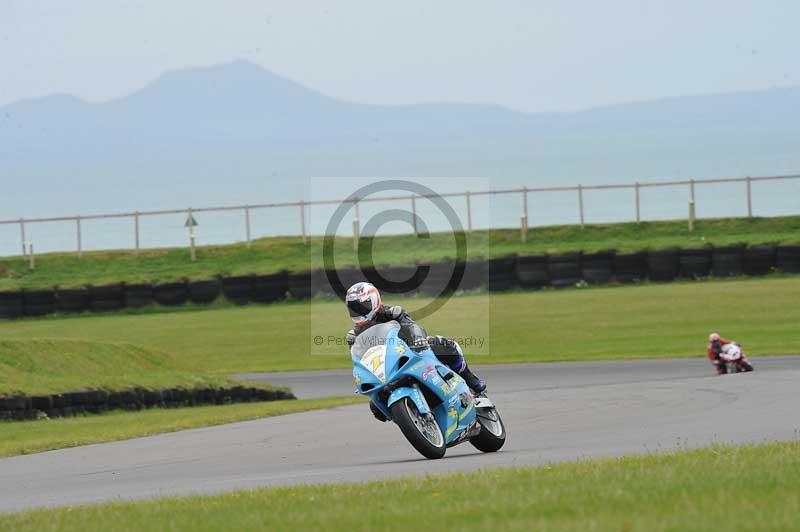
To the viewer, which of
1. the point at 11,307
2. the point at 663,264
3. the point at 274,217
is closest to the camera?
the point at 663,264

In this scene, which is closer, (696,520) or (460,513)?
(696,520)

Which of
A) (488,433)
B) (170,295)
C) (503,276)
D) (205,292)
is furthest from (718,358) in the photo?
(170,295)

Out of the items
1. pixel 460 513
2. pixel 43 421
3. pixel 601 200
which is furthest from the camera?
pixel 601 200

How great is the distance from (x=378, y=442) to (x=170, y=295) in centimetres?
2722

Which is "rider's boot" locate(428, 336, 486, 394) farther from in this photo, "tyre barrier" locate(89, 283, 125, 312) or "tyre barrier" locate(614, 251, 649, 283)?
"tyre barrier" locate(89, 283, 125, 312)

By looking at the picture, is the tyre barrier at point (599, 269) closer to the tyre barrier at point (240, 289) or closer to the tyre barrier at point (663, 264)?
the tyre barrier at point (663, 264)

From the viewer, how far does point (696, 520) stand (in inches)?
278

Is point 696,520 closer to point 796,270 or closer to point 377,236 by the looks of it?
point 796,270

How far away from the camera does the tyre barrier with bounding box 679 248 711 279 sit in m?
38.4

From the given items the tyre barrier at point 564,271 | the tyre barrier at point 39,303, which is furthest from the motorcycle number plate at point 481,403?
the tyre barrier at point 39,303

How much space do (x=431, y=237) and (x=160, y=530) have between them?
39.5 m

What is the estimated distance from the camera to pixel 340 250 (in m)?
46.6

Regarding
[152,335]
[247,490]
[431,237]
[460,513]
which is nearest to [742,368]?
[247,490]

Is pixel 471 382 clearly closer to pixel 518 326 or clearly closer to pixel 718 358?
pixel 718 358
